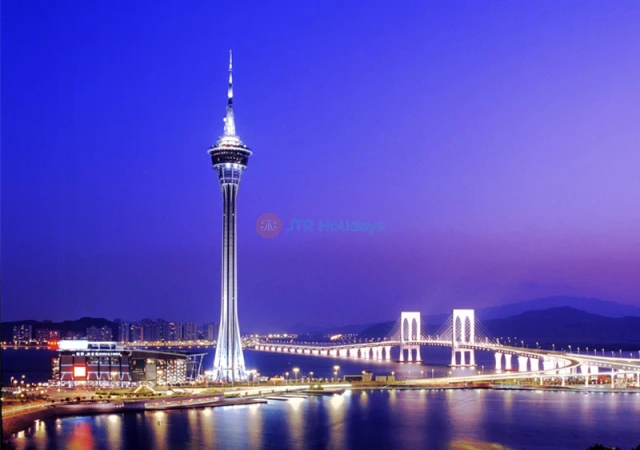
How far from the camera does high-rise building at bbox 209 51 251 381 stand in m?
A: 22.9

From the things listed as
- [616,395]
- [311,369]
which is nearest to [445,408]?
[616,395]

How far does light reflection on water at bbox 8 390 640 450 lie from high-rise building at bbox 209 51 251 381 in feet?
13.8

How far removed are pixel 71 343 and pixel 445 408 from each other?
1165 centimetres

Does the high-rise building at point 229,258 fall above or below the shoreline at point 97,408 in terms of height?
above

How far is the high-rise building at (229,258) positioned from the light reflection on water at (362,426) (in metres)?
4.21

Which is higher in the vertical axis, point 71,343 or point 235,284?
point 235,284

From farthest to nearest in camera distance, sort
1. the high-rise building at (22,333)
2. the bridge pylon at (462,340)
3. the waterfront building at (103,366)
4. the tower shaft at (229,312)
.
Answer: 1. the high-rise building at (22,333)
2. the bridge pylon at (462,340)
3. the tower shaft at (229,312)
4. the waterfront building at (103,366)

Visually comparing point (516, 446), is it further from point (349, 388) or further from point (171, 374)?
point (171, 374)

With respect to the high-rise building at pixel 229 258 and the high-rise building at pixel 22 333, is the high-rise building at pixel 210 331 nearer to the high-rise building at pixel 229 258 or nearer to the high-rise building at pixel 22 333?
the high-rise building at pixel 22 333

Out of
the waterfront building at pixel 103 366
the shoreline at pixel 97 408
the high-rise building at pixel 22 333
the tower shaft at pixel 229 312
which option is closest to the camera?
the shoreline at pixel 97 408

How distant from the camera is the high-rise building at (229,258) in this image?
22.9 metres

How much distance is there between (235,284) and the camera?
75.8ft

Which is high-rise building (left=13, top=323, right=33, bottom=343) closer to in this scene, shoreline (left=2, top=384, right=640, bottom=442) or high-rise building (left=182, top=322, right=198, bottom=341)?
high-rise building (left=182, top=322, right=198, bottom=341)

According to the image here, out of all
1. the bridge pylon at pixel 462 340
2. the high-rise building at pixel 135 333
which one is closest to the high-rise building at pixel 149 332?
the high-rise building at pixel 135 333
